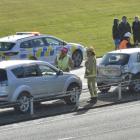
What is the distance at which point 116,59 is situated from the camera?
82.6 ft

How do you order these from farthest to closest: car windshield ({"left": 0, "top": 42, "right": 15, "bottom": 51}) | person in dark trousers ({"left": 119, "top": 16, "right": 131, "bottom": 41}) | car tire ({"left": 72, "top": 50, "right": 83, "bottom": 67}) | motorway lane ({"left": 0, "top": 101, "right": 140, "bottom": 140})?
person in dark trousers ({"left": 119, "top": 16, "right": 131, "bottom": 41})
car tire ({"left": 72, "top": 50, "right": 83, "bottom": 67})
car windshield ({"left": 0, "top": 42, "right": 15, "bottom": 51})
motorway lane ({"left": 0, "top": 101, "right": 140, "bottom": 140})

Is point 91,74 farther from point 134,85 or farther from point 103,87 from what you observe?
point 134,85

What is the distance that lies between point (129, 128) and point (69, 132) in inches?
62.6

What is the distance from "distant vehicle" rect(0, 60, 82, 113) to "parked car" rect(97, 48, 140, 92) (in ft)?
5.57

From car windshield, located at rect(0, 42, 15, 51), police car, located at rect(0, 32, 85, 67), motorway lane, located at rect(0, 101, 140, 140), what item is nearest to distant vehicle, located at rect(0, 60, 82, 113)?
motorway lane, located at rect(0, 101, 140, 140)

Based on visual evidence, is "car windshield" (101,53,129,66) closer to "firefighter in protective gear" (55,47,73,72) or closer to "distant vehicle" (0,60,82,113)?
"firefighter in protective gear" (55,47,73,72)

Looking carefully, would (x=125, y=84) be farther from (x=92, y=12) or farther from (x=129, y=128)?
(x=92, y=12)

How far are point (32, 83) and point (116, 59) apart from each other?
180 inches

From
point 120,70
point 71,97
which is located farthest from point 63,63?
point 120,70

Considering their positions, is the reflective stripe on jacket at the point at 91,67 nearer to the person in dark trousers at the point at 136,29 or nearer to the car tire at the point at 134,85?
the car tire at the point at 134,85

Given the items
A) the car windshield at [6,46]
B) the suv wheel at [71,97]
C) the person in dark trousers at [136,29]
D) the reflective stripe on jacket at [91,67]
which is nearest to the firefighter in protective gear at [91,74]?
the reflective stripe on jacket at [91,67]

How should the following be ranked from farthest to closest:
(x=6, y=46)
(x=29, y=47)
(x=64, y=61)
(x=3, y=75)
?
(x=29, y=47)
(x=6, y=46)
(x=64, y=61)
(x=3, y=75)

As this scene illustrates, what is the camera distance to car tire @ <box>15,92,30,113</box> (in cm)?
2106

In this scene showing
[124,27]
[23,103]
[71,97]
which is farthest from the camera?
[124,27]
